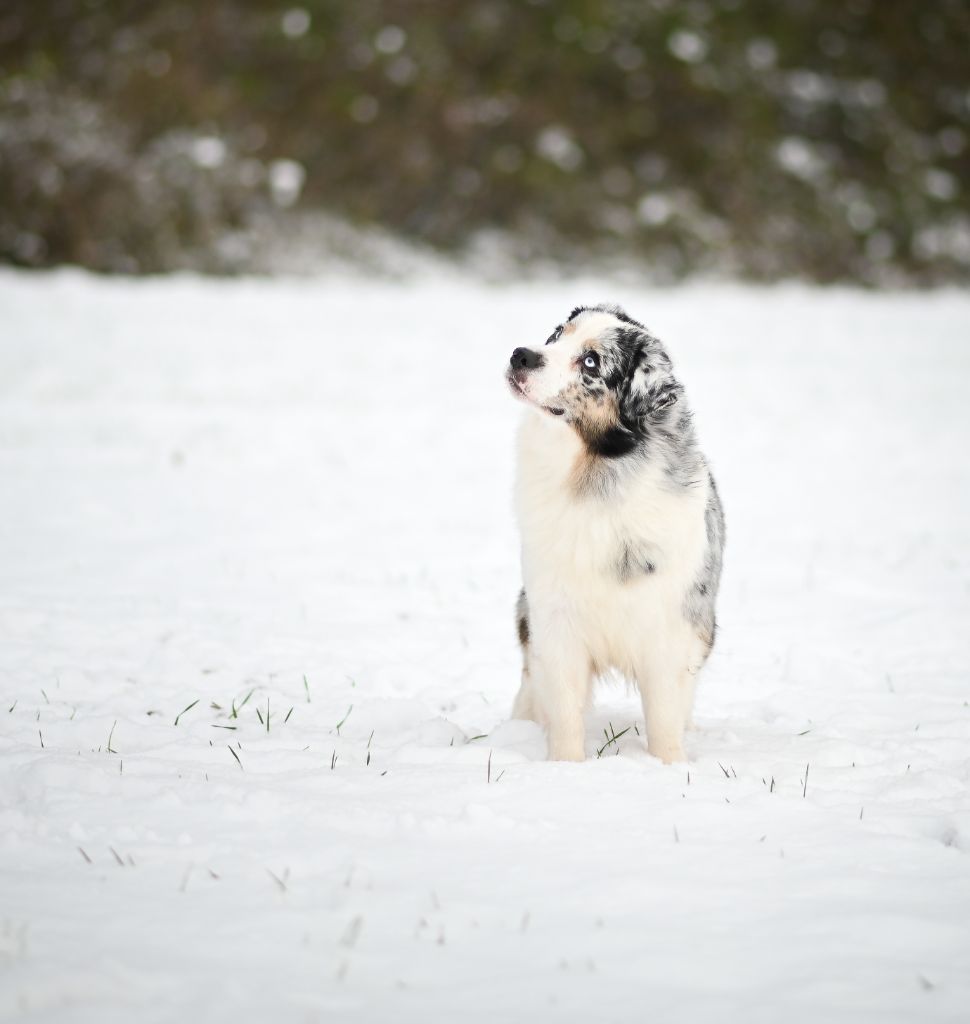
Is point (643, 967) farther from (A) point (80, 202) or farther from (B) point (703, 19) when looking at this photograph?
(B) point (703, 19)

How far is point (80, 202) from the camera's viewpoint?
3017 centimetres

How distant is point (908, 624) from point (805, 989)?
5.22 meters

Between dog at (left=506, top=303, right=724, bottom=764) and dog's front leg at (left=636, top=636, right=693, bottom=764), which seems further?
dog's front leg at (left=636, top=636, right=693, bottom=764)

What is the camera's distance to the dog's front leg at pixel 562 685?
4.66m

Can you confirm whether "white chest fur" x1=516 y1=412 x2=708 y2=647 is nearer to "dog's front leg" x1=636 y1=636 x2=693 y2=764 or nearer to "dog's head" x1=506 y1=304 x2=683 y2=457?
"dog's head" x1=506 y1=304 x2=683 y2=457

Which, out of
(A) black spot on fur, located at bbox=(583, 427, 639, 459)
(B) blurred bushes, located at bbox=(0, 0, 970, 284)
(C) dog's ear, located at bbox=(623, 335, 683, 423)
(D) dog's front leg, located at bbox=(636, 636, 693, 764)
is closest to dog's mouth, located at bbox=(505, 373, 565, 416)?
(A) black spot on fur, located at bbox=(583, 427, 639, 459)

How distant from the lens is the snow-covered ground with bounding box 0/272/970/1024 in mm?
2861

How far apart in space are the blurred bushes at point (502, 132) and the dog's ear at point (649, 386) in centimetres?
2750

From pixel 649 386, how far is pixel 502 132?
1424 inches

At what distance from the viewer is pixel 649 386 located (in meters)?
4.62

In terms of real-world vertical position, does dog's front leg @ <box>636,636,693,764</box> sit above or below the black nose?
below

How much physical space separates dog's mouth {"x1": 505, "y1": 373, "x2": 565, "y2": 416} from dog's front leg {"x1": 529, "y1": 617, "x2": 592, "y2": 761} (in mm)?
971

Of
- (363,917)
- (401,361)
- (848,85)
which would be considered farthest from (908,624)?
(848,85)

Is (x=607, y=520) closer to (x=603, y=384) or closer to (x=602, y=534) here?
(x=602, y=534)
